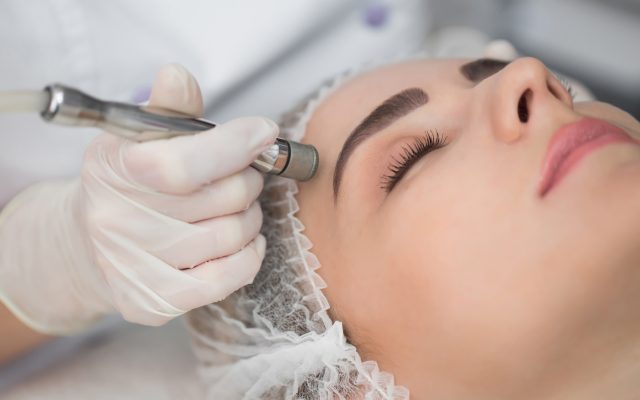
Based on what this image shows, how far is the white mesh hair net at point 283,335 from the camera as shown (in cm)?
101

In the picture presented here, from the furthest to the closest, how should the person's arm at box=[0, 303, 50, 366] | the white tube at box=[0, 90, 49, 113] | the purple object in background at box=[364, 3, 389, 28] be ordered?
the purple object in background at box=[364, 3, 389, 28] < the person's arm at box=[0, 303, 50, 366] < the white tube at box=[0, 90, 49, 113]

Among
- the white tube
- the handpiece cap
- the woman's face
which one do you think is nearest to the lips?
the woman's face

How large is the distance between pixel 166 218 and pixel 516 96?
52 centimetres

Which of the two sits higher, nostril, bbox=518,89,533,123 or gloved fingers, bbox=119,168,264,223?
nostril, bbox=518,89,533,123

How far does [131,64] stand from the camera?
4.44ft

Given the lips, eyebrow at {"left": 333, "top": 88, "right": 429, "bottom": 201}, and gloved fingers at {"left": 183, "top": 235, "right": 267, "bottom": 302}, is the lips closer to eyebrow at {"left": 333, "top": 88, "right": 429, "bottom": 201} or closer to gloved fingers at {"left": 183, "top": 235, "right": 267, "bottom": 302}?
eyebrow at {"left": 333, "top": 88, "right": 429, "bottom": 201}

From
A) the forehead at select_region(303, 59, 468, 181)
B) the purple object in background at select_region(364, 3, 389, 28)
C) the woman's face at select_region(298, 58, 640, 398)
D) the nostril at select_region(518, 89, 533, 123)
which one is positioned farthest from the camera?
the purple object in background at select_region(364, 3, 389, 28)

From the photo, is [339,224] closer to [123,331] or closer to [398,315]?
[398,315]

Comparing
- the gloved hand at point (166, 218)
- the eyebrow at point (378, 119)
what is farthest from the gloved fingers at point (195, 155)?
the eyebrow at point (378, 119)

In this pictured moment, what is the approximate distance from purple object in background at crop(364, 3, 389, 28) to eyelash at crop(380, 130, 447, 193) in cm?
72

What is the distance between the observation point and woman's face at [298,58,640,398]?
844 millimetres

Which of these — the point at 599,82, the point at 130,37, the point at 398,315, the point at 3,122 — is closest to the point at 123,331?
the point at 3,122

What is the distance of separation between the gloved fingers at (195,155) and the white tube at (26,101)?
0.64 ft

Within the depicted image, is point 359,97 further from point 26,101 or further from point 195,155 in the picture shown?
point 26,101
